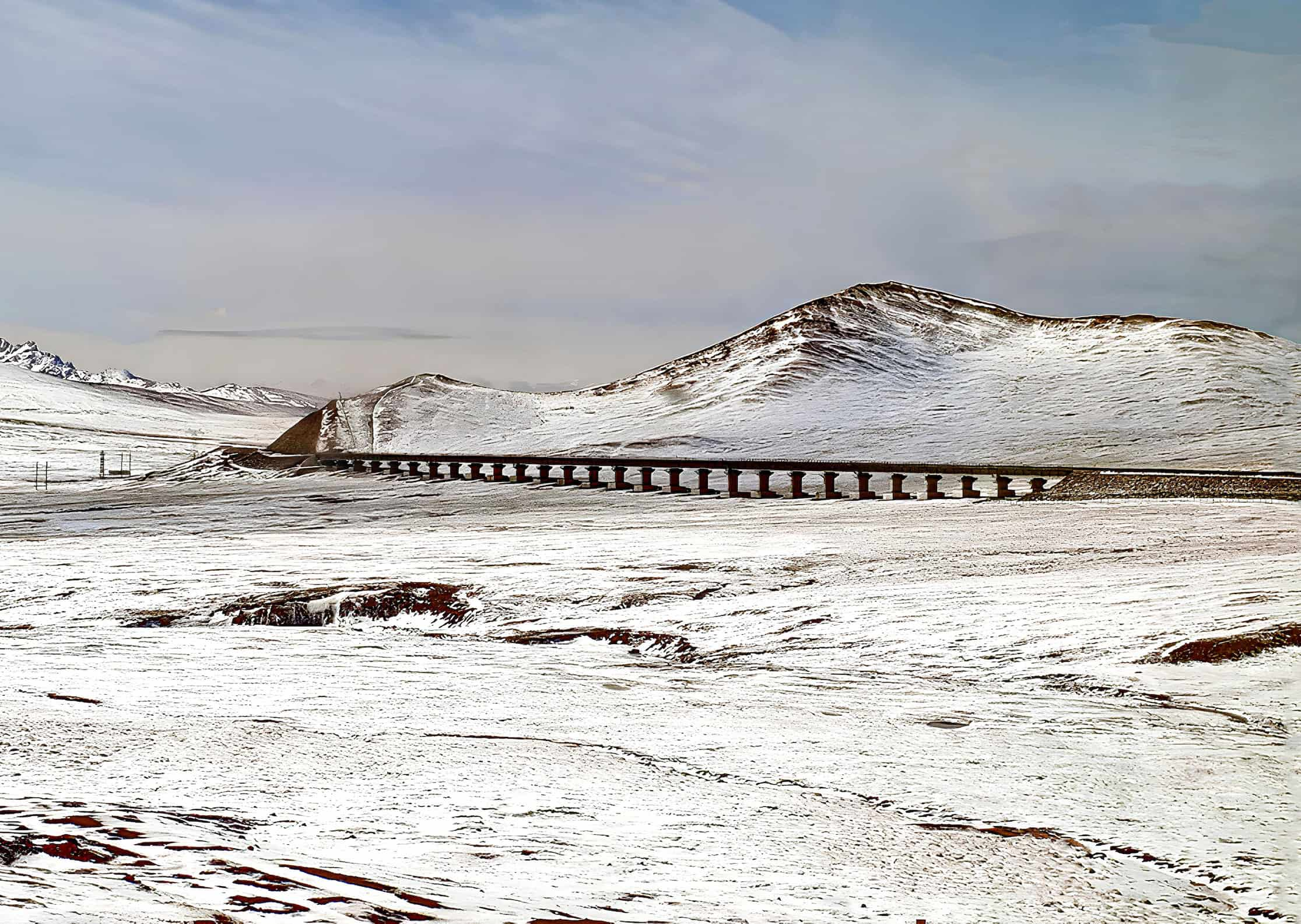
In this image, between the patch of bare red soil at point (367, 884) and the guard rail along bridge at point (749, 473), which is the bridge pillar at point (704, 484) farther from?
the patch of bare red soil at point (367, 884)

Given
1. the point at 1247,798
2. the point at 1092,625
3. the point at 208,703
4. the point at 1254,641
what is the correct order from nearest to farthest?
the point at 1247,798 → the point at 208,703 → the point at 1254,641 → the point at 1092,625

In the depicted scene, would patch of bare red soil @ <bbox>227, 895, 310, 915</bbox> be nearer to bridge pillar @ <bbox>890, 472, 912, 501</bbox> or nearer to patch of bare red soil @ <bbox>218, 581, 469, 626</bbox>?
patch of bare red soil @ <bbox>218, 581, 469, 626</bbox>

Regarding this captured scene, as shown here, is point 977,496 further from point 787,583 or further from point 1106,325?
point 1106,325

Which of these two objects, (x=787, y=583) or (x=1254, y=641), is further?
(x=787, y=583)

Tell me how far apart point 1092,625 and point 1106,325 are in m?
121

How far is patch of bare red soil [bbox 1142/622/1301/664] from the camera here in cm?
1272

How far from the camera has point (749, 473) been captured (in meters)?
77.2

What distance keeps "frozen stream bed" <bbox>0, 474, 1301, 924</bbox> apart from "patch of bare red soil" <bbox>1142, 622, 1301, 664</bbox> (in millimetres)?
192

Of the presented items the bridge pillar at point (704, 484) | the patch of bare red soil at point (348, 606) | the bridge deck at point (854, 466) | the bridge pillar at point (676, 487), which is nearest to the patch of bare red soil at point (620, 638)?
the patch of bare red soil at point (348, 606)

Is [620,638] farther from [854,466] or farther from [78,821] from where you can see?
[854,466]

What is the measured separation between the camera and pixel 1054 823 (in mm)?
7078

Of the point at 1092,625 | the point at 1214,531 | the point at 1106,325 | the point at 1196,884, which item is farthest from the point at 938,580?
the point at 1106,325

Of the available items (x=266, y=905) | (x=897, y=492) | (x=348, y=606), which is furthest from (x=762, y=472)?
(x=266, y=905)

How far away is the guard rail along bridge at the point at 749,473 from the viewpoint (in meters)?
49.1
